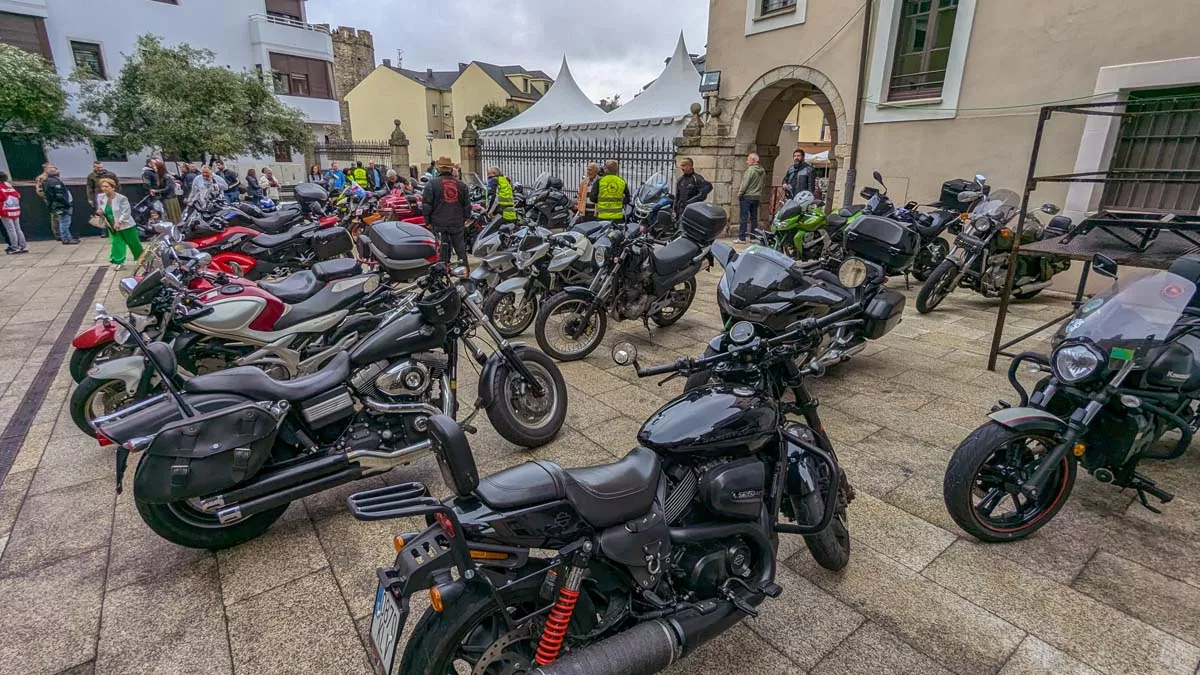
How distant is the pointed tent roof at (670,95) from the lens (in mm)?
13711

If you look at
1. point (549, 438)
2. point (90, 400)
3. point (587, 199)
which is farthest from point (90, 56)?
point (549, 438)

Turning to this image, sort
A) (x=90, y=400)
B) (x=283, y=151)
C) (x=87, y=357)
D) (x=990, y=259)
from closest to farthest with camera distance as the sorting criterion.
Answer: (x=90, y=400)
(x=87, y=357)
(x=990, y=259)
(x=283, y=151)

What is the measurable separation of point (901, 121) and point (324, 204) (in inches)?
387

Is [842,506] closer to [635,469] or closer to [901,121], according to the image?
[635,469]

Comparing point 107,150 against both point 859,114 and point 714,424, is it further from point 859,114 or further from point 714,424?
point 714,424

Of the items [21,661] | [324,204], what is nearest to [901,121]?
[324,204]

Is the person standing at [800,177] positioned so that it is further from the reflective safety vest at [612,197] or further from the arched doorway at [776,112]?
the reflective safety vest at [612,197]

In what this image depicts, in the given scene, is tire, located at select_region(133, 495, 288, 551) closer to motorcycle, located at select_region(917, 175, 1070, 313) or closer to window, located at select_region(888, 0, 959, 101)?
motorcycle, located at select_region(917, 175, 1070, 313)

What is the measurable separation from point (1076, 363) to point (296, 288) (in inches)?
174

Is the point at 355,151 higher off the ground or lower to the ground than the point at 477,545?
higher

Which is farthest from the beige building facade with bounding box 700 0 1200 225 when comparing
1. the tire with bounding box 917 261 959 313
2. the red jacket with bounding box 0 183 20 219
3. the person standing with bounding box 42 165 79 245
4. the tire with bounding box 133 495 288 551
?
the red jacket with bounding box 0 183 20 219

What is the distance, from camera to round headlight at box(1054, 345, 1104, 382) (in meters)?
2.46

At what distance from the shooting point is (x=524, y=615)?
1.62 metres

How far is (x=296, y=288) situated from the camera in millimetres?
4031
